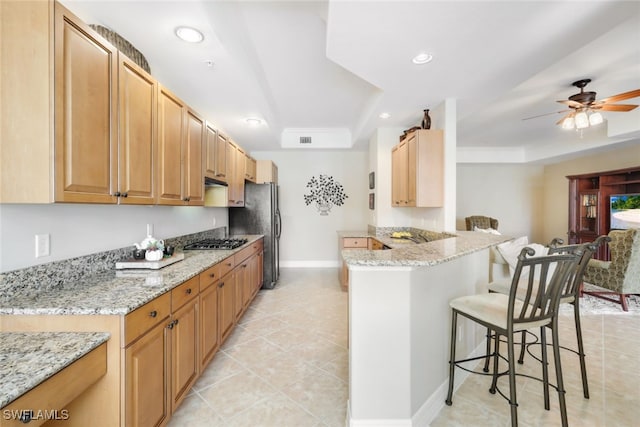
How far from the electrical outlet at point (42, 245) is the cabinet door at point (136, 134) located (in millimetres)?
416

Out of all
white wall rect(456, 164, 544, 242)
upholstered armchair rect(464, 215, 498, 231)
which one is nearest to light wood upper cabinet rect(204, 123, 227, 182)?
upholstered armchair rect(464, 215, 498, 231)

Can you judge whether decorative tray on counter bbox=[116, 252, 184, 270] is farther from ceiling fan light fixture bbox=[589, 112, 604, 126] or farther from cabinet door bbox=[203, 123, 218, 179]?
→ ceiling fan light fixture bbox=[589, 112, 604, 126]

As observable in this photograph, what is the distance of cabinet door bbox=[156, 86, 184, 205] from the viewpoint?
78.5 inches

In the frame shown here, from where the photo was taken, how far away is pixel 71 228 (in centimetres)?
167

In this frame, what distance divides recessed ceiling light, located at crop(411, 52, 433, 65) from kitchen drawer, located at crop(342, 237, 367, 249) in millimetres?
2746

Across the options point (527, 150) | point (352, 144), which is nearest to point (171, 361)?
point (352, 144)

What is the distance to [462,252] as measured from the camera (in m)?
1.73

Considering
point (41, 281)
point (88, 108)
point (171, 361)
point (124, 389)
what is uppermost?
point (88, 108)

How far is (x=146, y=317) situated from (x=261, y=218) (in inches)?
123

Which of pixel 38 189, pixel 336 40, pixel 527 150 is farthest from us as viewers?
pixel 527 150

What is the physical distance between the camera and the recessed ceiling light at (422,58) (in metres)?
2.20

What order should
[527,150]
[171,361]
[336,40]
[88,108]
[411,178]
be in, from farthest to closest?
[527,150]
[411,178]
[336,40]
[171,361]
[88,108]

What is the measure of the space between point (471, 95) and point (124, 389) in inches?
147

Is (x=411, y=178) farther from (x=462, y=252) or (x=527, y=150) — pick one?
(x=527, y=150)
